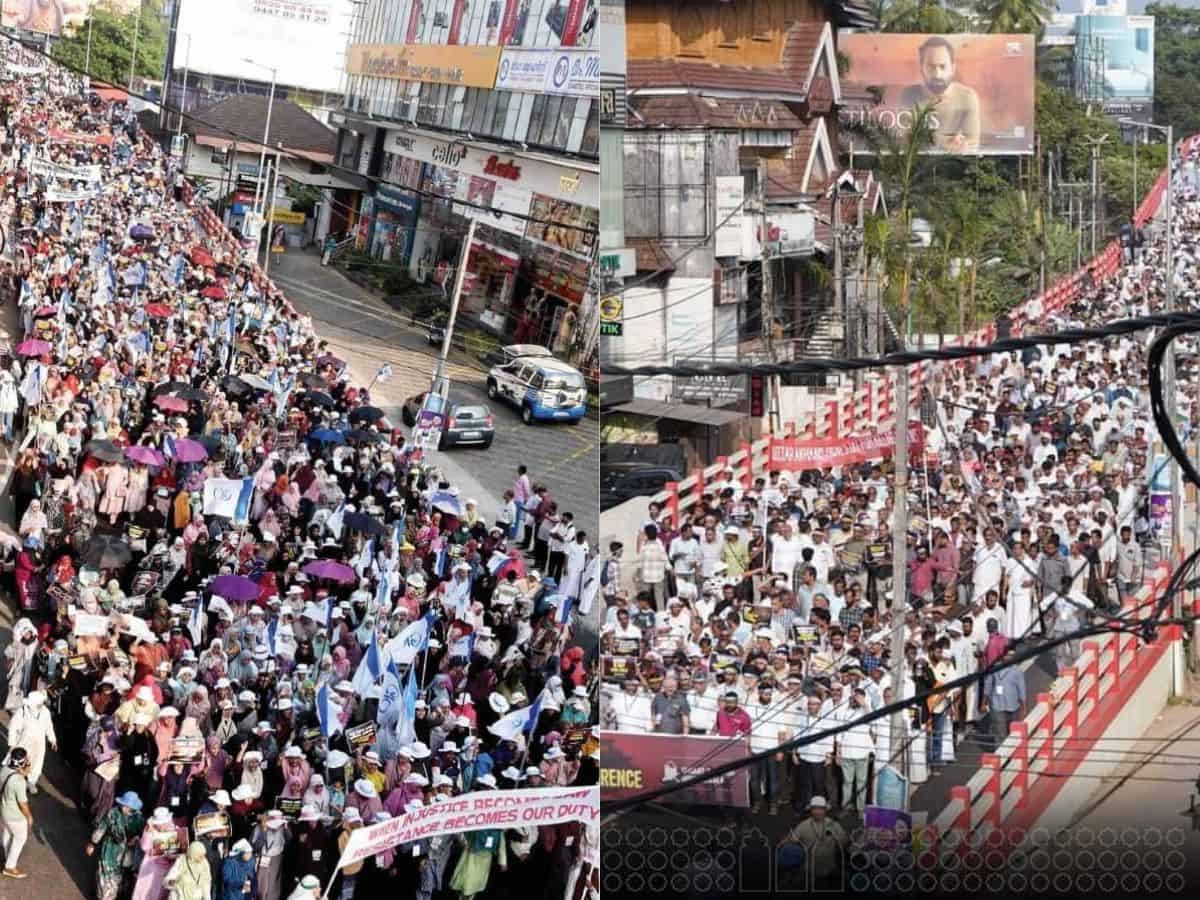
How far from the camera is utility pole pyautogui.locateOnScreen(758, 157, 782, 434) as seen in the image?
8094 millimetres

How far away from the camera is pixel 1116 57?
796 cm

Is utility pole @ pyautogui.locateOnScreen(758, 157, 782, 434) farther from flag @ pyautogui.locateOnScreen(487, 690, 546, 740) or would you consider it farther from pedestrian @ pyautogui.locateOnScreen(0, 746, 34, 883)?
pedestrian @ pyautogui.locateOnScreen(0, 746, 34, 883)

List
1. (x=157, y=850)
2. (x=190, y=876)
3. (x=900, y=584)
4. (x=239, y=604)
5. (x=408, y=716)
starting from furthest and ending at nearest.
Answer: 1. (x=239, y=604)
2. (x=900, y=584)
3. (x=408, y=716)
4. (x=157, y=850)
5. (x=190, y=876)

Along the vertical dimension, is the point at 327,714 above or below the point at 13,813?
above

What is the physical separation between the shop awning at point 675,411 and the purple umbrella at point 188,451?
250 cm

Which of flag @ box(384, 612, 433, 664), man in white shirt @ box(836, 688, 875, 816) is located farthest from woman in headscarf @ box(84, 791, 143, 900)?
man in white shirt @ box(836, 688, 875, 816)

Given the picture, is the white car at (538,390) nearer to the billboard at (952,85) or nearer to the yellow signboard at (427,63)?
the yellow signboard at (427,63)

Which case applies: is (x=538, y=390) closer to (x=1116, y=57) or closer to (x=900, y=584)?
(x=900, y=584)

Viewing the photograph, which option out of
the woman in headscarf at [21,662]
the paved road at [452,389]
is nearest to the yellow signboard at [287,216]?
the paved road at [452,389]

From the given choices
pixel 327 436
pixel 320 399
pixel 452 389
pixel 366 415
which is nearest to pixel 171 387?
pixel 320 399

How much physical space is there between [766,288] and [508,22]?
7.18 ft

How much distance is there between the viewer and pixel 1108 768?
24.6 feet

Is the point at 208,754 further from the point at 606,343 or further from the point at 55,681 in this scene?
the point at 606,343

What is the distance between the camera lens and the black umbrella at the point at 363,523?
26.9 feet
